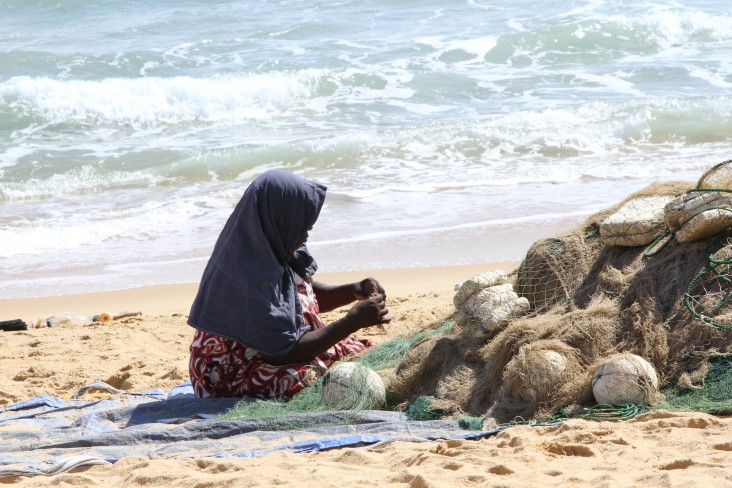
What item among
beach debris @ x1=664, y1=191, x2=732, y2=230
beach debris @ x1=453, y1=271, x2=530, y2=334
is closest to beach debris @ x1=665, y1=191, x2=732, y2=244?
beach debris @ x1=664, y1=191, x2=732, y2=230

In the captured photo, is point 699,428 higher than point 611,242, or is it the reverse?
point 611,242

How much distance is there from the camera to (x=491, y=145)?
44.1 feet

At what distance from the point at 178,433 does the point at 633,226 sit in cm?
257

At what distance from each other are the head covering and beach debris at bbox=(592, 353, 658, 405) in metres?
1.59

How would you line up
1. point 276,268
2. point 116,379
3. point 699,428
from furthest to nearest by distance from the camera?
1. point 116,379
2. point 276,268
3. point 699,428

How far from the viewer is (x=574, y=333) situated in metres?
4.46

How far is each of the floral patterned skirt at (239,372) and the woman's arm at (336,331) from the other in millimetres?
159

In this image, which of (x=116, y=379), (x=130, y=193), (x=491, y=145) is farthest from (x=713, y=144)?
(x=116, y=379)

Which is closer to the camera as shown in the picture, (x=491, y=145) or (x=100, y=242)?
(x=100, y=242)

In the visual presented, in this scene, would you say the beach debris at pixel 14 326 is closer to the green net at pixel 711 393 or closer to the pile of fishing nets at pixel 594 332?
the pile of fishing nets at pixel 594 332

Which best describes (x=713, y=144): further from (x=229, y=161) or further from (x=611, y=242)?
(x=611, y=242)

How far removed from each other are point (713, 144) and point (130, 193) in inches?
325

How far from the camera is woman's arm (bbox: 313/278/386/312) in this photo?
18.0 ft

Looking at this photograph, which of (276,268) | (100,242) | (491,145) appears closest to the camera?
(276,268)
